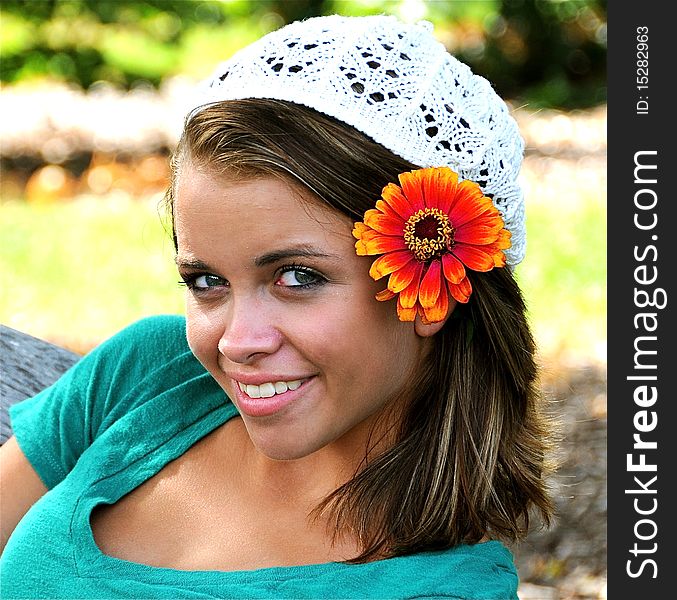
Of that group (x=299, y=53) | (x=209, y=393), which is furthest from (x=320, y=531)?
(x=299, y=53)

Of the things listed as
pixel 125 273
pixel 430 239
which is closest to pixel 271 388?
pixel 430 239

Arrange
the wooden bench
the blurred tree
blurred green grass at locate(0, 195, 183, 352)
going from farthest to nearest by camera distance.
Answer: the blurred tree, blurred green grass at locate(0, 195, 183, 352), the wooden bench

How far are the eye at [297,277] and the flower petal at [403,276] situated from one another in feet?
0.46

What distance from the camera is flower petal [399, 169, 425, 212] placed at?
1.91 m

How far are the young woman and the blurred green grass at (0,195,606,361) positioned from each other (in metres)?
3.56

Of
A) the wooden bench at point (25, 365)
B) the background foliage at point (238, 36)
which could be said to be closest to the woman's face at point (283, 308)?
the wooden bench at point (25, 365)

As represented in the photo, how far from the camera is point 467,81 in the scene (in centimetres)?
210

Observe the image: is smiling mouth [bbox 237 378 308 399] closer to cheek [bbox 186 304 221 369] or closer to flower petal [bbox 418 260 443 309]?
cheek [bbox 186 304 221 369]

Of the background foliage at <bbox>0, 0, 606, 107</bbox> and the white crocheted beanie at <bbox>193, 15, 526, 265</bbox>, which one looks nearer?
the white crocheted beanie at <bbox>193, 15, 526, 265</bbox>

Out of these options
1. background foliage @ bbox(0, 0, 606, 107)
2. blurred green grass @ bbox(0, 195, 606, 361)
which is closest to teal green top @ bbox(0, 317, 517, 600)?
blurred green grass @ bbox(0, 195, 606, 361)

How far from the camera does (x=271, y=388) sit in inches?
76.2

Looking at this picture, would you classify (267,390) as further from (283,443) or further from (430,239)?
(430,239)

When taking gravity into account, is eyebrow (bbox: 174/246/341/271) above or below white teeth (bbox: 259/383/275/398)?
above

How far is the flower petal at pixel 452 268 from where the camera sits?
198cm
